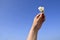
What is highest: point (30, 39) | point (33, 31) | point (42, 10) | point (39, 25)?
A: point (42, 10)

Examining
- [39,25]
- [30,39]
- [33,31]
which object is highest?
[39,25]

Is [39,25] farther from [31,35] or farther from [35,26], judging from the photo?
[31,35]

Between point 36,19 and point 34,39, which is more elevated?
point 36,19

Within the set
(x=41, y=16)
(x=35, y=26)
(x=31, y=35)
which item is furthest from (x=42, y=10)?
(x=31, y=35)

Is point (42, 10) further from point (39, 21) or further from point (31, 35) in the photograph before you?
point (31, 35)

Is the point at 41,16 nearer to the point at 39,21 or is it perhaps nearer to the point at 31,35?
the point at 39,21

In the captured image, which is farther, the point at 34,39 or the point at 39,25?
the point at 39,25

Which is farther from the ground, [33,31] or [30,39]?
[33,31]

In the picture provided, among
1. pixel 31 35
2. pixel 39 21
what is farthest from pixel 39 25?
pixel 31 35
